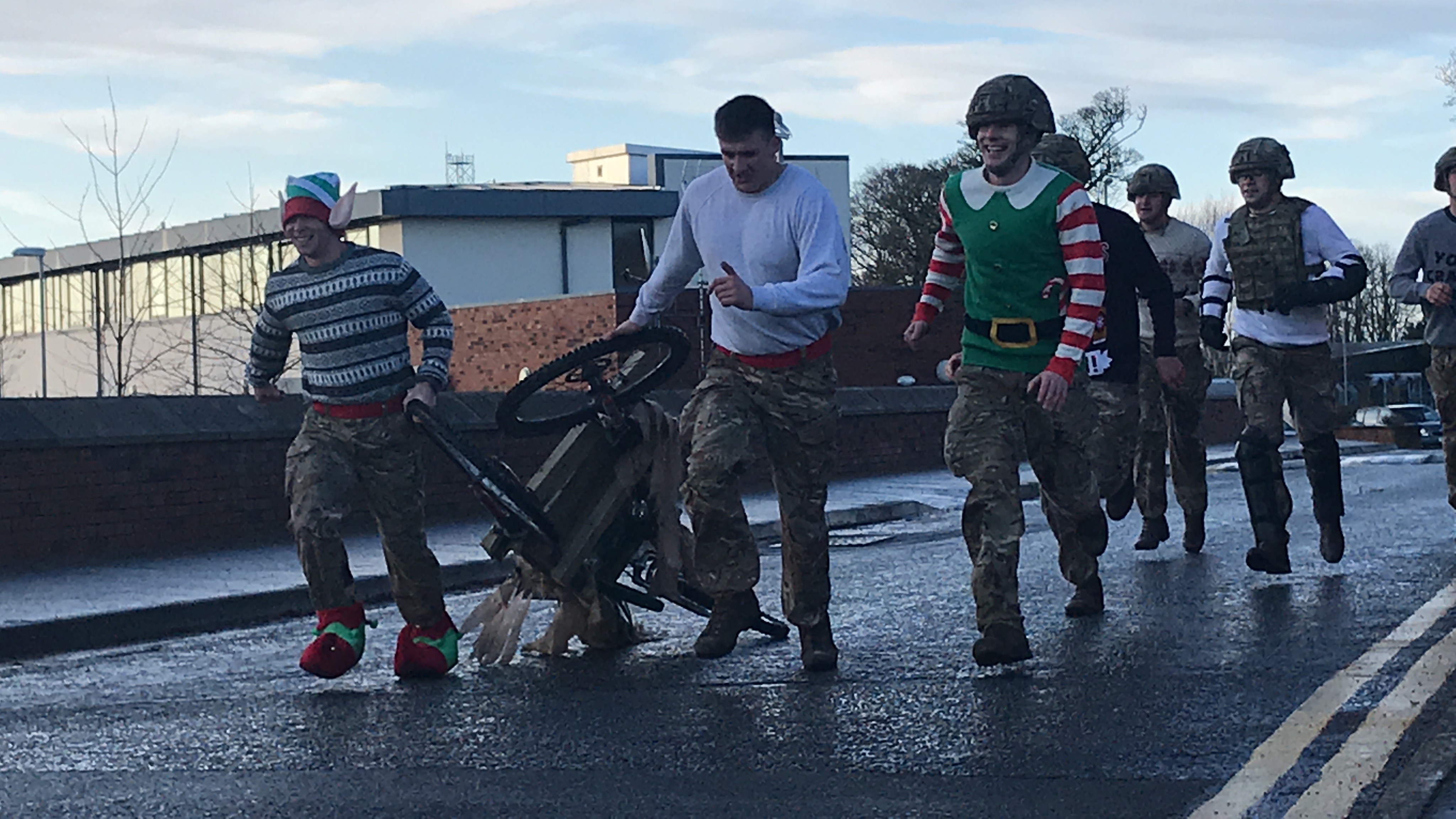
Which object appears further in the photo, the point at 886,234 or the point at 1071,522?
the point at 886,234

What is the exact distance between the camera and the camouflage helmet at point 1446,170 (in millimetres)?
9438

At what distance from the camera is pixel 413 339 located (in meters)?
39.9

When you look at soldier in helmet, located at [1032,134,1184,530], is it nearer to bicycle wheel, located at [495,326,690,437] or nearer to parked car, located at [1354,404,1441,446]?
bicycle wheel, located at [495,326,690,437]

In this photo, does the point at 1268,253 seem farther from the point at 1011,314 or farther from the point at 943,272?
the point at 1011,314

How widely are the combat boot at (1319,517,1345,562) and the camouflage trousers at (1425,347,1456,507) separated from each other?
2.90ft

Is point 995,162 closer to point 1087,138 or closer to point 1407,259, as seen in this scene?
point 1407,259

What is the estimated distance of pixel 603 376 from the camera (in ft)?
22.9

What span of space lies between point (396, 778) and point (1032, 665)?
227 centimetres

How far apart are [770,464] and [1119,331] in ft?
9.81

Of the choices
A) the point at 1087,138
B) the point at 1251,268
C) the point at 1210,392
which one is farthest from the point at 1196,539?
the point at 1087,138

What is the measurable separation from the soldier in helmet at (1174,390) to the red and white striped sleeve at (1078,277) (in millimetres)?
3963

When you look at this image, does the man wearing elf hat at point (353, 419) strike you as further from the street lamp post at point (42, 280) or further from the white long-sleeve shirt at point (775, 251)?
the street lamp post at point (42, 280)

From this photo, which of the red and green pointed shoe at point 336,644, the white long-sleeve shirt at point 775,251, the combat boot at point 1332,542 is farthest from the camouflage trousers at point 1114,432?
the red and green pointed shoe at point 336,644

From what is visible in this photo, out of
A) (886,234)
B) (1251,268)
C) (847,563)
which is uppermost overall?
(886,234)
